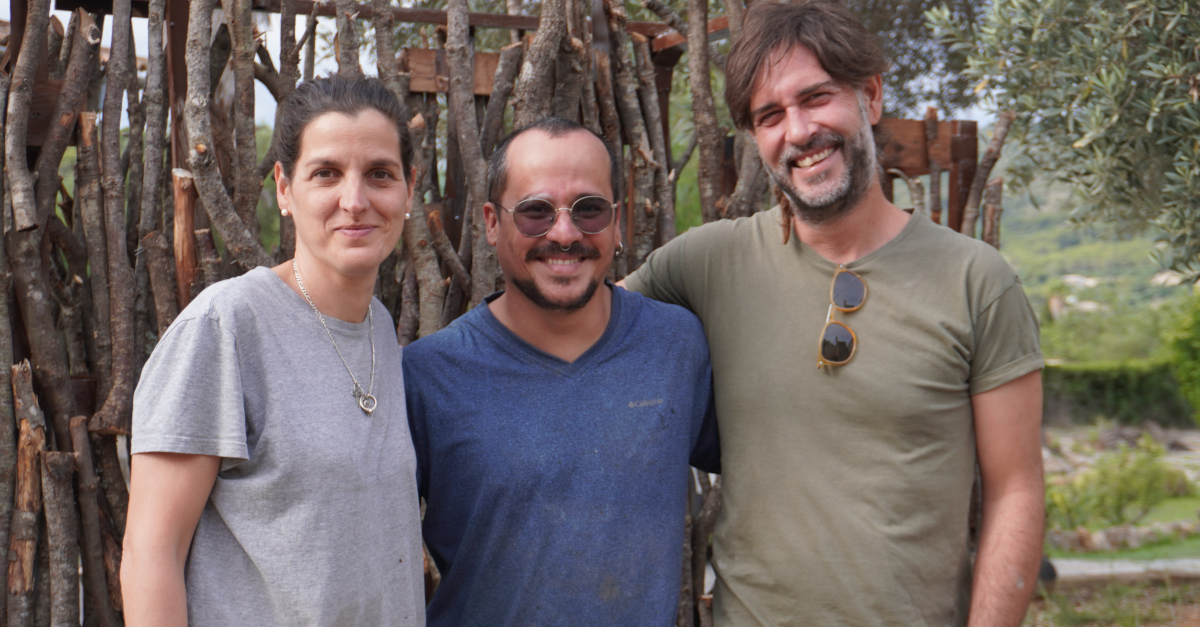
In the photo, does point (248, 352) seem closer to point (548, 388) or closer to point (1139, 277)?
point (548, 388)

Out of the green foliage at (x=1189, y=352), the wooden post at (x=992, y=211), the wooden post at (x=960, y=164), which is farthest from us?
the green foliage at (x=1189, y=352)

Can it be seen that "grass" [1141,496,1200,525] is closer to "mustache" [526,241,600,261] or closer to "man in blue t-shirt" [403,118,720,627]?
"man in blue t-shirt" [403,118,720,627]

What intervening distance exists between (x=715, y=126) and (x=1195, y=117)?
1.99 meters

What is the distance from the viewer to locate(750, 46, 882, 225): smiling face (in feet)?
6.06

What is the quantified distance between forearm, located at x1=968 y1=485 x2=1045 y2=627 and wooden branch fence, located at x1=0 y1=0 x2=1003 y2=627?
1.02 m

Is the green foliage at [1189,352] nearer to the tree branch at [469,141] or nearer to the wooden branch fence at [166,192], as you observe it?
the wooden branch fence at [166,192]

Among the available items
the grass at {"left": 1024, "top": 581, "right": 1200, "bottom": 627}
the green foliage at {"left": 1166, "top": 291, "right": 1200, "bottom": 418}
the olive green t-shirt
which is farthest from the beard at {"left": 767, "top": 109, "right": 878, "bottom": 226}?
the green foliage at {"left": 1166, "top": 291, "right": 1200, "bottom": 418}

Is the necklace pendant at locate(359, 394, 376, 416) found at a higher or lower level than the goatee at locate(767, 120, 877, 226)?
lower

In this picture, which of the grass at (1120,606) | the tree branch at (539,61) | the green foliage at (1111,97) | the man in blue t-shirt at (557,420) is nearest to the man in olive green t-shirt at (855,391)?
the man in blue t-shirt at (557,420)

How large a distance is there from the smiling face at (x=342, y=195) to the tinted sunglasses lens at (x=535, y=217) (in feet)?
1.23

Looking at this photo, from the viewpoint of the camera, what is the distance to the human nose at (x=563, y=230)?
6.15 feet

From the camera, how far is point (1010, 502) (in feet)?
5.85

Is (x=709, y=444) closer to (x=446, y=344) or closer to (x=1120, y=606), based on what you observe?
(x=446, y=344)

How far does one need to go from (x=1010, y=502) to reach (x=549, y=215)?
111 centimetres
